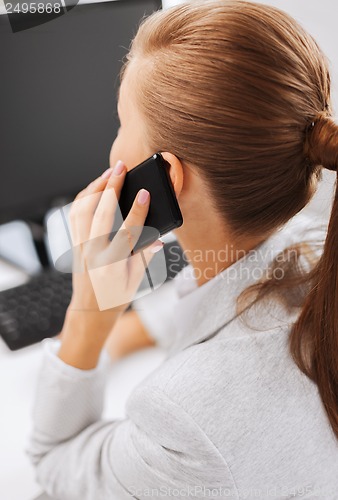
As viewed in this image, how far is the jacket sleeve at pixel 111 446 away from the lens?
561 mm

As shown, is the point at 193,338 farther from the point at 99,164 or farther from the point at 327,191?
the point at 99,164

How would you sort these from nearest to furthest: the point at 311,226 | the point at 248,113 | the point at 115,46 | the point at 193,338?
the point at 248,113 → the point at 193,338 → the point at 311,226 → the point at 115,46

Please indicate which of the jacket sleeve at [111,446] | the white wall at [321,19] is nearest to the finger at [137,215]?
the jacket sleeve at [111,446]

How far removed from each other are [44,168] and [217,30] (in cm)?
48

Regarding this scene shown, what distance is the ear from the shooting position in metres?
0.63

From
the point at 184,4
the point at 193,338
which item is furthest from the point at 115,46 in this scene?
the point at 193,338

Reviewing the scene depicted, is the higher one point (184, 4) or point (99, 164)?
point (184, 4)

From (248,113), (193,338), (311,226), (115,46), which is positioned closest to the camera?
(248,113)

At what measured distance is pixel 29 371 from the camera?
2.73 ft

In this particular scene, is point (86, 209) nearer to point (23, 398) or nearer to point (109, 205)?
point (109, 205)

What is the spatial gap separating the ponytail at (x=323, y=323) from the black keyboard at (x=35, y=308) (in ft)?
1.45

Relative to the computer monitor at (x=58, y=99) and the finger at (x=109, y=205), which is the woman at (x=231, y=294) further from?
the computer monitor at (x=58, y=99)

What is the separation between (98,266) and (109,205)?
90 millimetres

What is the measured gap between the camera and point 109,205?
0.72 metres
